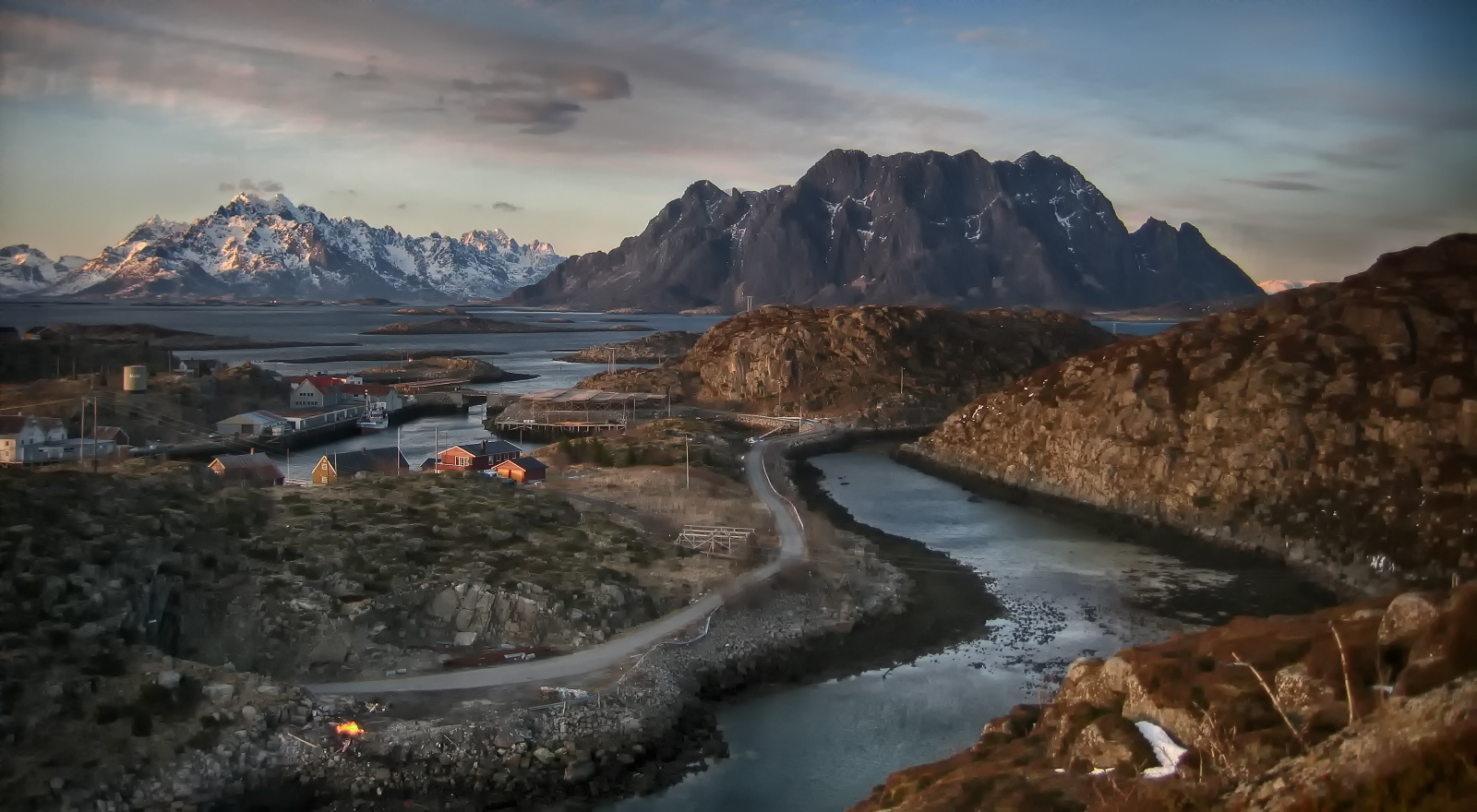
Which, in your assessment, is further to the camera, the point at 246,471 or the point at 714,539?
the point at 246,471

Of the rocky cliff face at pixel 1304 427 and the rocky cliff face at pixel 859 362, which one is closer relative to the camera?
the rocky cliff face at pixel 1304 427

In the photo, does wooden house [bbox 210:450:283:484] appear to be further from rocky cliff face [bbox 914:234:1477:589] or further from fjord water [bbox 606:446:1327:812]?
rocky cliff face [bbox 914:234:1477:589]

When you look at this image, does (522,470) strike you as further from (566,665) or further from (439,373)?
(439,373)

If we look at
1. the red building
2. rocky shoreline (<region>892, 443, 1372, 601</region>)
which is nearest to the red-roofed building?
the red building

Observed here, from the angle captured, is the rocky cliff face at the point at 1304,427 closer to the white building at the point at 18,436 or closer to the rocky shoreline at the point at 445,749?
the rocky shoreline at the point at 445,749

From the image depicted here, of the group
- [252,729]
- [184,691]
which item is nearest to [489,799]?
[252,729]

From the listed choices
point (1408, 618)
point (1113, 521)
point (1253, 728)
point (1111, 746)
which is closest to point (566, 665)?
point (1111, 746)

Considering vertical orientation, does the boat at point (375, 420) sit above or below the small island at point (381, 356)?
below

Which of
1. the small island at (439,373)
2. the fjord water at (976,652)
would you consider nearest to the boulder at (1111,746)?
the fjord water at (976,652)
